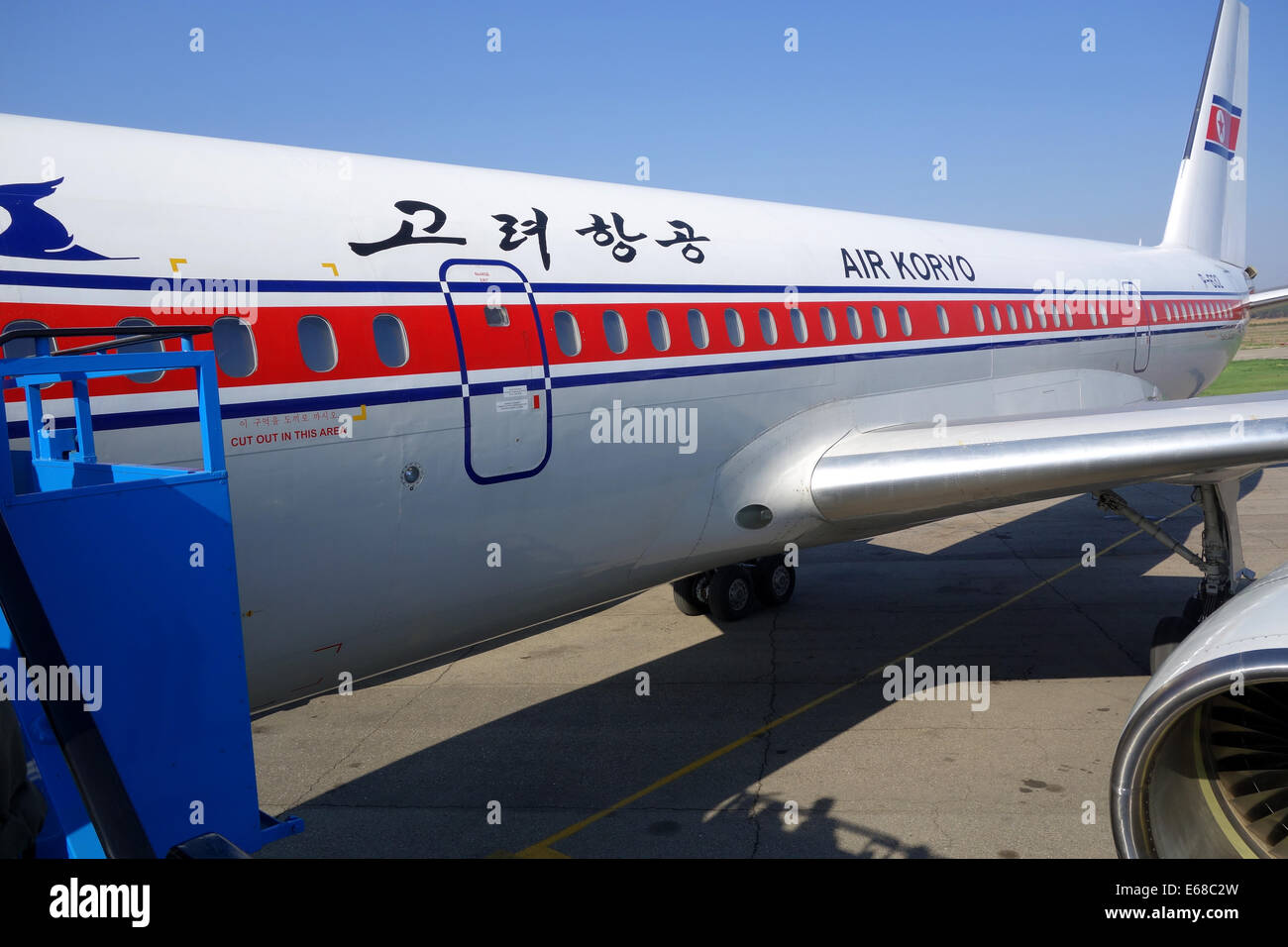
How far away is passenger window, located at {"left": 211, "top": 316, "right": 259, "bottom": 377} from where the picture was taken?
520cm

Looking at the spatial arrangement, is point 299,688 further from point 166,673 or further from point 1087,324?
point 1087,324

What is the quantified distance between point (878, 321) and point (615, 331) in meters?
3.94

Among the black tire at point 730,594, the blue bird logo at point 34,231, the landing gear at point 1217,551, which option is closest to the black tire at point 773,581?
the black tire at point 730,594

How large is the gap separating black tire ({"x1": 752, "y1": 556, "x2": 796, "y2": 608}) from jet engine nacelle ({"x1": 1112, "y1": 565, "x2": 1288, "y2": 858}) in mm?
8034

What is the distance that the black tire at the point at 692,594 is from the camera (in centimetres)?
1296

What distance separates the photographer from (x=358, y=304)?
5.86 m

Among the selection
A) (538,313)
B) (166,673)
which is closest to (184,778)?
(166,673)

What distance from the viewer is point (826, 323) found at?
31.8ft

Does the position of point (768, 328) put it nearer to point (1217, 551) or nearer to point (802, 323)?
point (802, 323)

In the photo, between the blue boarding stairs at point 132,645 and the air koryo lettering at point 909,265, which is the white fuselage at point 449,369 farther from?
the blue boarding stairs at point 132,645

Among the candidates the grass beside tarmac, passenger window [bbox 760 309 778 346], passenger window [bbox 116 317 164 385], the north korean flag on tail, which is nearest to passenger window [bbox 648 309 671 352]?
passenger window [bbox 760 309 778 346]

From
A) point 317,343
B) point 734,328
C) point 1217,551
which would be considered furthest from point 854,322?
point 317,343

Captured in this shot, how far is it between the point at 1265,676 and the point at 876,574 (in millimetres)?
10859

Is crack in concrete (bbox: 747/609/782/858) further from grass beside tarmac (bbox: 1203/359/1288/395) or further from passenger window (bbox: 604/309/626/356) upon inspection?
grass beside tarmac (bbox: 1203/359/1288/395)
